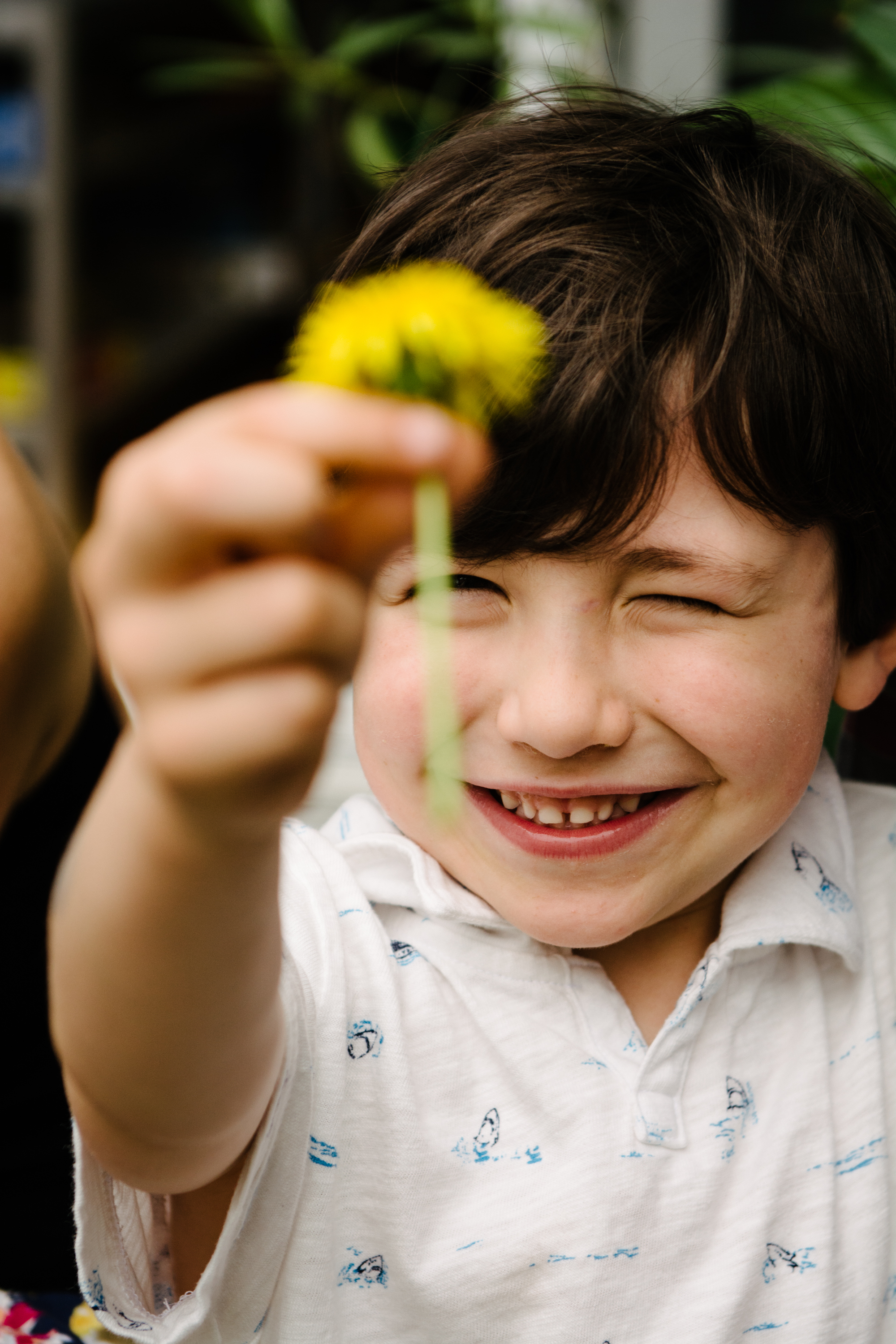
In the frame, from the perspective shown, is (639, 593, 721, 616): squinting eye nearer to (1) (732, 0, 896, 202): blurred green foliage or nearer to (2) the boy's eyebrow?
(2) the boy's eyebrow

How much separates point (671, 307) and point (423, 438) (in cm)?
34

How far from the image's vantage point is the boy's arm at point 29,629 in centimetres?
65

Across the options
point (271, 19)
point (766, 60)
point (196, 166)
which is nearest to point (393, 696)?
point (271, 19)

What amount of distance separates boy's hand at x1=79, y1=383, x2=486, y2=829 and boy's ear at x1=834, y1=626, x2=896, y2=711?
48 centimetres

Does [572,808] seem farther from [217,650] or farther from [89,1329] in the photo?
[89,1329]

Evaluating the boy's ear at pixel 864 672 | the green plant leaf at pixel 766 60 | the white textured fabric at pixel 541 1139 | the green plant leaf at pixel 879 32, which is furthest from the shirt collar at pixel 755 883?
the green plant leaf at pixel 766 60

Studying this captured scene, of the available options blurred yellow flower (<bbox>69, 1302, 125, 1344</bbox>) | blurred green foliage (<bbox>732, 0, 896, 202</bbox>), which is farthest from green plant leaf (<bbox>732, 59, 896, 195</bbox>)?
blurred yellow flower (<bbox>69, 1302, 125, 1344</bbox>)

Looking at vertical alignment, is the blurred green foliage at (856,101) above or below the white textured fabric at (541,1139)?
above

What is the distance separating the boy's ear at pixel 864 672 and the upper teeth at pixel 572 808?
0.60 feet

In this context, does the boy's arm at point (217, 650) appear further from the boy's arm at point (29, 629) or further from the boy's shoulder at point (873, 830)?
the boy's shoulder at point (873, 830)

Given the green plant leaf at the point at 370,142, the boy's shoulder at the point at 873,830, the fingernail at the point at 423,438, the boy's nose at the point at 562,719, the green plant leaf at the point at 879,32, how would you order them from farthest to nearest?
the green plant leaf at the point at 370,142 < the green plant leaf at the point at 879,32 < the boy's shoulder at the point at 873,830 < the boy's nose at the point at 562,719 < the fingernail at the point at 423,438

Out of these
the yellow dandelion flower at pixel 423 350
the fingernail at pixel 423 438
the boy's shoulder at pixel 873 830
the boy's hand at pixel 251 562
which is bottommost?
Answer: the boy's shoulder at pixel 873 830

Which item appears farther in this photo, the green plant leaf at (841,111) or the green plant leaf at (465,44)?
the green plant leaf at (465,44)

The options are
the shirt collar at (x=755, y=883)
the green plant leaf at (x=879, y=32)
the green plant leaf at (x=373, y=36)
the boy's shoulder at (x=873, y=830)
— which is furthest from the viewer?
the green plant leaf at (x=373, y=36)
